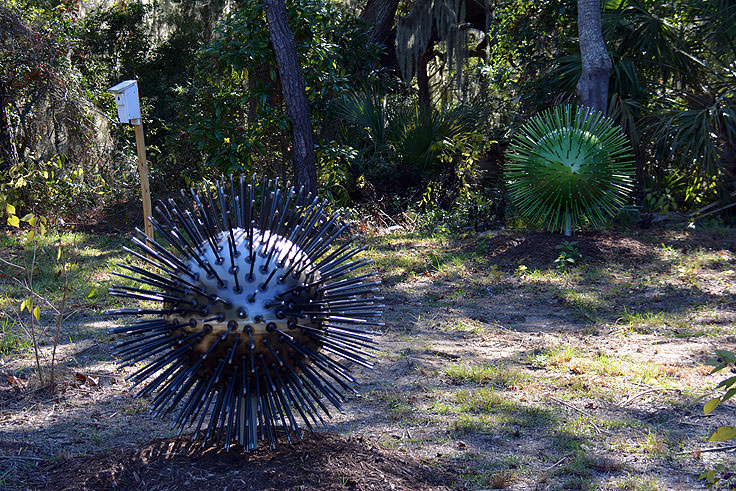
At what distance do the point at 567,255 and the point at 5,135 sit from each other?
25.8 feet

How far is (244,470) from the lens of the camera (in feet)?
8.73

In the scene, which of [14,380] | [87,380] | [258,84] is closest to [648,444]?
[87,380]

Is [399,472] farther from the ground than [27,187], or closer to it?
closer to it

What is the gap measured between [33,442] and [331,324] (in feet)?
5.61

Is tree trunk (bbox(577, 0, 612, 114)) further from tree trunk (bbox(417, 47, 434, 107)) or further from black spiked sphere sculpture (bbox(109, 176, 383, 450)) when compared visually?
black spiked sphere sculpture (bbox(109, 176, 383, 450))

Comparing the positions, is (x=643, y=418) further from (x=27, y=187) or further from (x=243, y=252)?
(x=27, y=187)

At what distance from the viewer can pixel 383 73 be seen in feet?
38.1

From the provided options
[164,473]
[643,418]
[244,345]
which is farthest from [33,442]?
[643,418]

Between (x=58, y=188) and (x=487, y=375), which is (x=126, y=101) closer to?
(x=58, y=188)

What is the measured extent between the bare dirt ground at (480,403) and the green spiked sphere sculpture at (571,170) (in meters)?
0.78

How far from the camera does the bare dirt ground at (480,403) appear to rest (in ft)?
9.29

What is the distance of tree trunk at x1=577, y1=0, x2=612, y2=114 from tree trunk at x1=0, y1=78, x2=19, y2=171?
7.77 m

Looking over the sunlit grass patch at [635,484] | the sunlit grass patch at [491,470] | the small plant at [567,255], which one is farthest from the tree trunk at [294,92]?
the sunlit grass patch at [635,484]

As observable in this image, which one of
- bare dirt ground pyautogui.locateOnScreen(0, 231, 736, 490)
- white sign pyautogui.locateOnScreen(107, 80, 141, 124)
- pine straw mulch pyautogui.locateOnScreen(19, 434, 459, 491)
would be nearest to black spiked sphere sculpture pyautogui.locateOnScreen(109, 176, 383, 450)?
pine straw mulch pyautogui.locateOnScreen(19, 434, 459, 491)
